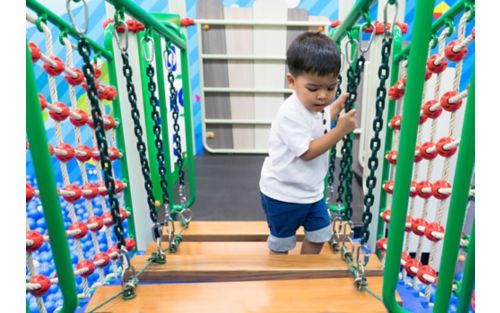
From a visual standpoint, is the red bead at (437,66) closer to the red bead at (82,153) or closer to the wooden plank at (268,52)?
the red bead at (82,153)

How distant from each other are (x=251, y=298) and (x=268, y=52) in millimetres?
2821

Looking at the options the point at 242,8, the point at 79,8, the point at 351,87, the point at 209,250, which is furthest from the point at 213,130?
the point at 351,87

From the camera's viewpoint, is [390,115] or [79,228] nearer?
[79,228]

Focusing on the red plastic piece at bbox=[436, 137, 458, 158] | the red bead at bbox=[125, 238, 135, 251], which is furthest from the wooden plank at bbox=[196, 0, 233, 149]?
the red plastic piece at bbox=[436, 137, 458, 158]

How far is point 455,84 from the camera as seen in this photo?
1.04m

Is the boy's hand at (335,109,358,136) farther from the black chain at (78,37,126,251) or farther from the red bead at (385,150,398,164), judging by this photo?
the black chain at (78,37,126,251)

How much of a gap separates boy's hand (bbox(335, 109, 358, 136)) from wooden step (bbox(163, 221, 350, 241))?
2.90 ft

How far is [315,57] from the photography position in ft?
3.55

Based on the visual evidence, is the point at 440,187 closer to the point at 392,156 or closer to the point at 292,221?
the point at 392,156

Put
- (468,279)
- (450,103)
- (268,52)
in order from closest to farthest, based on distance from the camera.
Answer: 1. (468,279)
2. (450,103)
3. (268,52)

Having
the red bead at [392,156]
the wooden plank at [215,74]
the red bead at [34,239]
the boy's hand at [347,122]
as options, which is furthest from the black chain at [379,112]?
the wooden plank at [215,74]

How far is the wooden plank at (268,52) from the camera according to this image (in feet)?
10.4

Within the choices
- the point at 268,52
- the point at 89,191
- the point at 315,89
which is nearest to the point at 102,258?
the point at 89,191

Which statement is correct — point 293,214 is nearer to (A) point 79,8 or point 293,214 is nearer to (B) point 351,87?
(B) point 351,87
